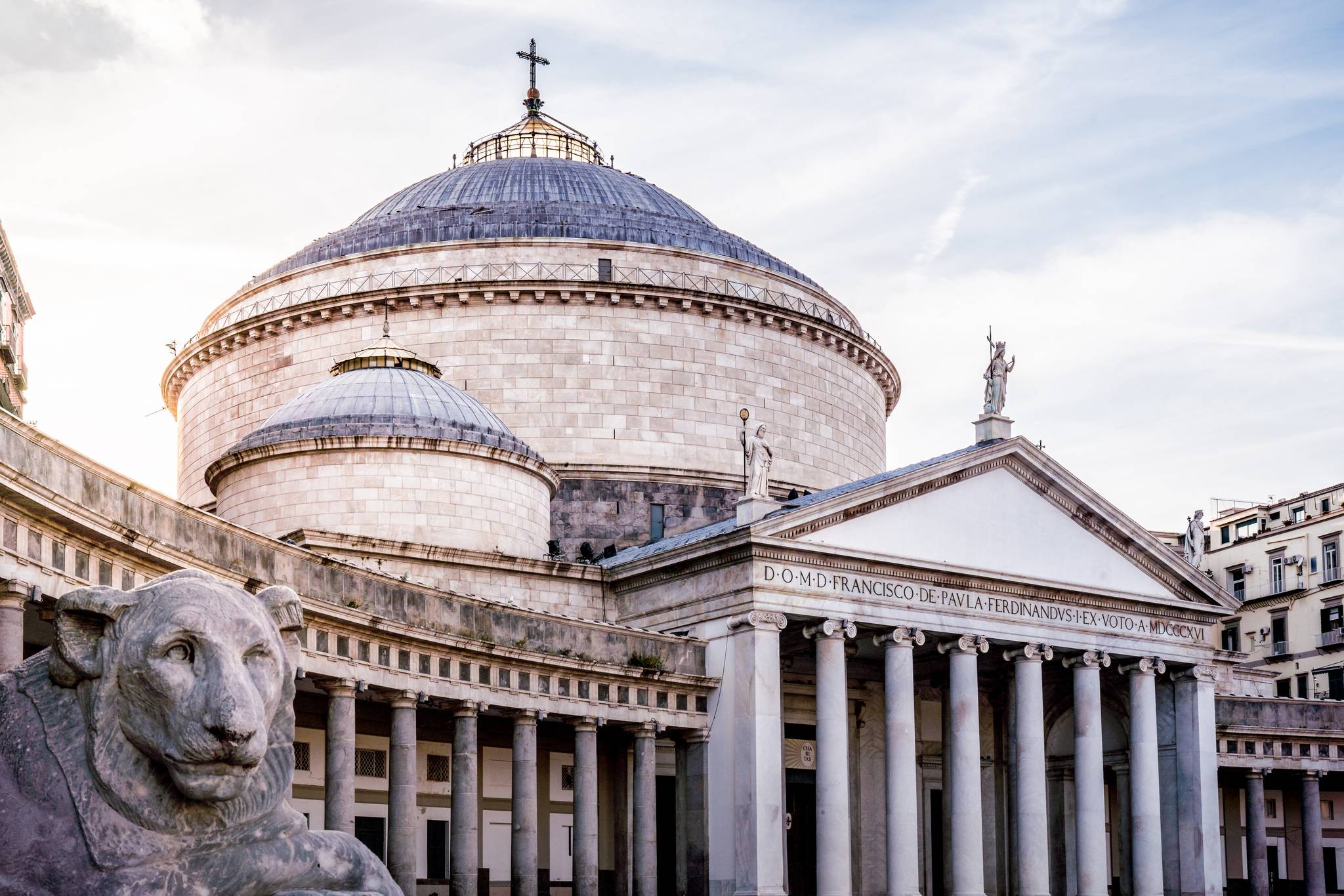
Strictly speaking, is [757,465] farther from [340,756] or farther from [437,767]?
[340,756]

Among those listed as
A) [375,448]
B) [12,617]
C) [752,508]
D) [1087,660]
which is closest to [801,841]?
[1087,660]

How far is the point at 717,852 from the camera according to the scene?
141 feet

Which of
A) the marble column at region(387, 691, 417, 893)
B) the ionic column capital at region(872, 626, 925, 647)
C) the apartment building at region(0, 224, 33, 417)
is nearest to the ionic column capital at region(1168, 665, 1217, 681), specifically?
the ionic column capital at region(872, 626, 925, 647)

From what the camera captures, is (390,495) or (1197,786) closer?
(390,495)

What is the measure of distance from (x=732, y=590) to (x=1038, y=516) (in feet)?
33.2

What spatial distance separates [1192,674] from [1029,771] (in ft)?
25.1

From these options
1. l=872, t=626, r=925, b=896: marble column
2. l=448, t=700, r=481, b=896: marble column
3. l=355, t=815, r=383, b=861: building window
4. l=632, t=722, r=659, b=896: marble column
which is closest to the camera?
l=448, t=700, r=481, b=896: marble column

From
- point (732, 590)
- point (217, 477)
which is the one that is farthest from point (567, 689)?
point (217, 477)

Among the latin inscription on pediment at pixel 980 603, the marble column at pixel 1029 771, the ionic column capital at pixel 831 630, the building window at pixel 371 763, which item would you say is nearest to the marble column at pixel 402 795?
the building window at pixel 371 763

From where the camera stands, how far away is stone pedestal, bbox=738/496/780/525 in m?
43.8

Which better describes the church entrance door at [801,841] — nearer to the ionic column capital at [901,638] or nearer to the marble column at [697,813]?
the ionic column capital at [901,638]

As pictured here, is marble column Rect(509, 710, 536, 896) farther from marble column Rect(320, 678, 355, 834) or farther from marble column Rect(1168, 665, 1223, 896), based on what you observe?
marble column Rect(1168, 665, 1223, 896)

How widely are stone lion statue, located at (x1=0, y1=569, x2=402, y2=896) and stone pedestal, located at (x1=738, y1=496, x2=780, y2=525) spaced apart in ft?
120

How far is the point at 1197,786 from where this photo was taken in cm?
5250
